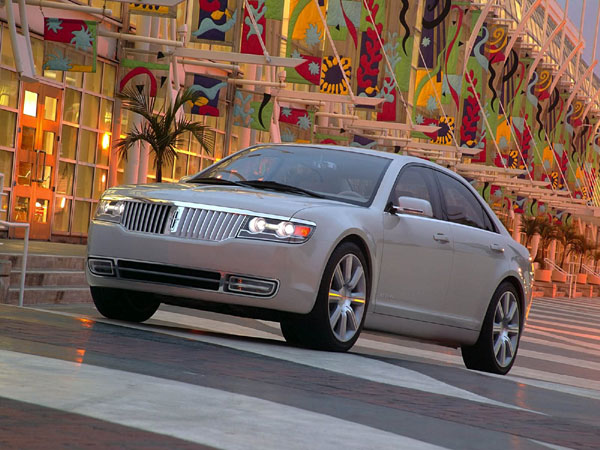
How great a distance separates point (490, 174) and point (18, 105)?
29295mm

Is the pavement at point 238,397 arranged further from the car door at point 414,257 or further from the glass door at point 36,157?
the glass door at point 36,157

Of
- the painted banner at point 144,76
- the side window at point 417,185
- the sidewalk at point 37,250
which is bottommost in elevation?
the sidewalk at point 37,250

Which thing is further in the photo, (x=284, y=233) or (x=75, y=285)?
(x=75, y=285)

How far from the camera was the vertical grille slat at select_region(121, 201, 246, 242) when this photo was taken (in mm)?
7145

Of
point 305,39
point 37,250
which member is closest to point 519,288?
point 37,250

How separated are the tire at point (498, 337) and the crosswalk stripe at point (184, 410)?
435cm

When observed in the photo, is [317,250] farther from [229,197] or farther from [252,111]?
[252,111]

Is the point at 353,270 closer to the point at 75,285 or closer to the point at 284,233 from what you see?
the point at 284,233

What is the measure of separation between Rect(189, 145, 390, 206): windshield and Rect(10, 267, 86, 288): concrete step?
4043mm

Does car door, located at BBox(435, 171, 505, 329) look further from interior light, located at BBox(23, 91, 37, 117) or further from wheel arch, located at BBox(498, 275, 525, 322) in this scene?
interior light, located at BBox(23, 91, 37, 117)

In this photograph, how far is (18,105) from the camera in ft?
72.9

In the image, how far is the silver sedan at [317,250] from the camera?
279 inches

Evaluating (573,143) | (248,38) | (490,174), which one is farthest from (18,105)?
(573,143)

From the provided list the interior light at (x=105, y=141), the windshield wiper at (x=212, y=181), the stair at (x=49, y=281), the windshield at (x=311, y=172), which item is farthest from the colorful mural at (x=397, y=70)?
the windshield wiper at (x=212, y=181)
